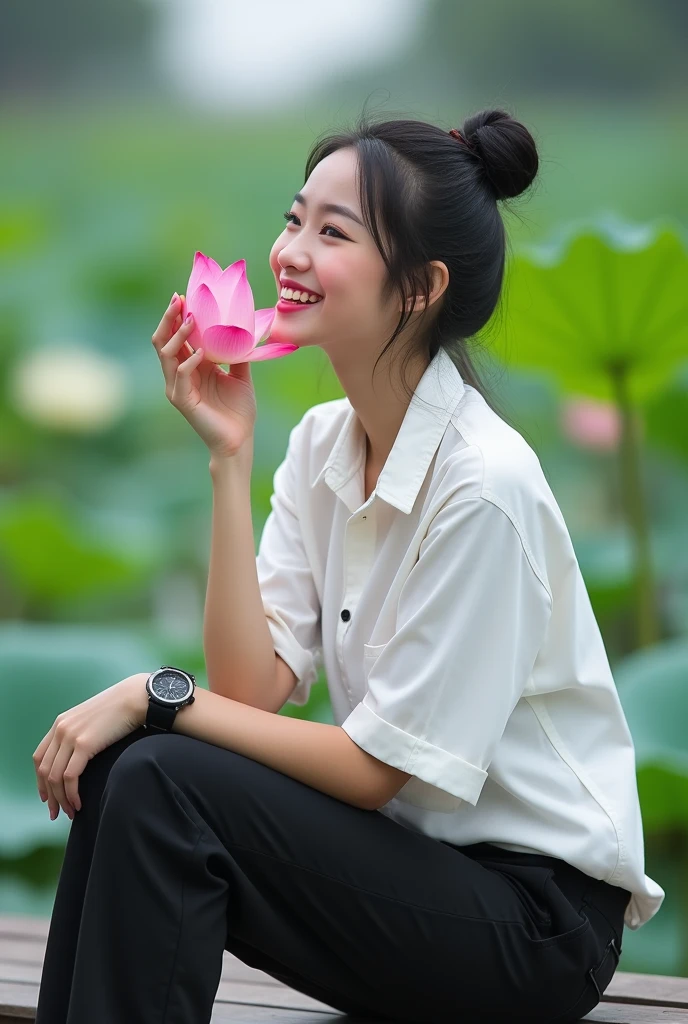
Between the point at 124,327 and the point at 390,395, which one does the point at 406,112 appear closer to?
the point at 390,395

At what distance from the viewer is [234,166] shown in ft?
17.3

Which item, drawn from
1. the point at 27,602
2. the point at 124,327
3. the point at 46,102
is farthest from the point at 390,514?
the point at 46,102

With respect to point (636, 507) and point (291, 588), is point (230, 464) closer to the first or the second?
point (291, 588)

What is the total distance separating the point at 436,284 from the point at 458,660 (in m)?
0.37

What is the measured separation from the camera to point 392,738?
40.8 inches

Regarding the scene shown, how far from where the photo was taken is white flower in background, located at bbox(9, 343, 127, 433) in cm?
350

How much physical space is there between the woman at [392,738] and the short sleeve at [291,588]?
0.05 meters

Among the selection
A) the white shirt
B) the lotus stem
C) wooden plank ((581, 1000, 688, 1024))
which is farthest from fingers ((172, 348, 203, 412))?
the lotus stem

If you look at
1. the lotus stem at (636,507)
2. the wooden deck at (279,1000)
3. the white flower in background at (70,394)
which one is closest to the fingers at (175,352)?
the wooden deck at (279,1000)

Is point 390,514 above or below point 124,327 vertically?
below

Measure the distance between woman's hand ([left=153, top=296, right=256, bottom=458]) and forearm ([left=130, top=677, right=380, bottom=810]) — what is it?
288 mm

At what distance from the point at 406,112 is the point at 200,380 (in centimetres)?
35

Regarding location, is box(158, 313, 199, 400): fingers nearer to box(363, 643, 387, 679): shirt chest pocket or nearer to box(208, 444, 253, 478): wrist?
box(208, 444, 253, 478): wrist

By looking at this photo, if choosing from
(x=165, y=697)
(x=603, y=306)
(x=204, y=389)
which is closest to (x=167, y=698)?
(x=165, y=697)
